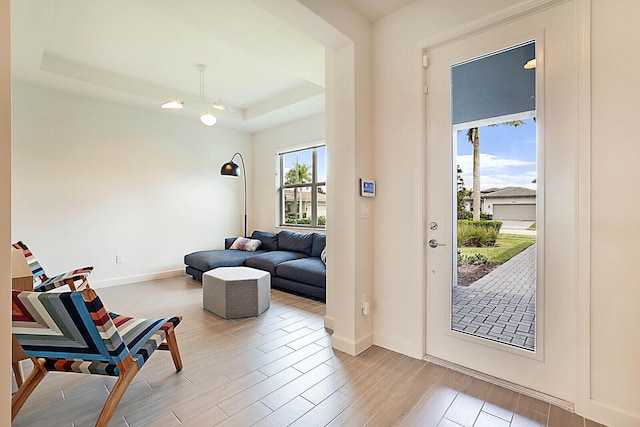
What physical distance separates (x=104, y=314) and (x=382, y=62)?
266 centimetres

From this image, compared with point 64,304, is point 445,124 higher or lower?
higher

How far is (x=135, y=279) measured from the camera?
15.9ft

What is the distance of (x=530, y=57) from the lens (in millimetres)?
1950

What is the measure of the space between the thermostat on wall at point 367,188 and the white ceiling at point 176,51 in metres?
1.27

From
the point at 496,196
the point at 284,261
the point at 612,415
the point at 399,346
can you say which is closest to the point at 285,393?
→ the point at 399,346

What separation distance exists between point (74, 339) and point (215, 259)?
121 inches

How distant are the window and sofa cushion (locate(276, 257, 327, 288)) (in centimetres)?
131

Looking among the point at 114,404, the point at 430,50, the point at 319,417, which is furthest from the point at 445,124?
the point at 114,404

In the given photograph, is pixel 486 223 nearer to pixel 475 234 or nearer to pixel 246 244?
pixel 475 234

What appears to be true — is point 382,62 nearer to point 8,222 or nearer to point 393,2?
point 393,2

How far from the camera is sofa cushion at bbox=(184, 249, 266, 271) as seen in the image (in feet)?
15.1

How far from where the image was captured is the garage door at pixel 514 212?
6.47 ft

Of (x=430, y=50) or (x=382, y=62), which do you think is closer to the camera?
(x=430, y=50)

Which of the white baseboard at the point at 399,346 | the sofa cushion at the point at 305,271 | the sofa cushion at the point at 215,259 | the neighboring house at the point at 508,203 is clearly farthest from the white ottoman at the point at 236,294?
the neighboring house at the point at 508,203
